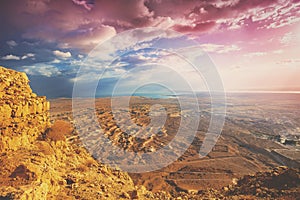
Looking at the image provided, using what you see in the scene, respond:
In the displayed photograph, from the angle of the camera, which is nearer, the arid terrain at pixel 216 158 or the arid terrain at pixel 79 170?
the arid terrain at pixel 79 170

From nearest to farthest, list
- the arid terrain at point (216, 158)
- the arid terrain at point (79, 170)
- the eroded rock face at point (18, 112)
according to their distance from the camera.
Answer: the arid terrain at point (79, 170)
the eroded rock face at point (18, 112)
the arid terrain at point (216, 158)

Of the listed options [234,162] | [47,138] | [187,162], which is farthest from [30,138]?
[234,162]

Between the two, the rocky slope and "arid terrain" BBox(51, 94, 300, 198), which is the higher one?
the rocky slope

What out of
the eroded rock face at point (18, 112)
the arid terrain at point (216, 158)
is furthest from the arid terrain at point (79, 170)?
the arid terrain at point (216, 158)

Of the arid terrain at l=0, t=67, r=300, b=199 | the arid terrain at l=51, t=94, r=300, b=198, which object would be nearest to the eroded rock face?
the arid terrain at l=0, t=67, r=300, b=199

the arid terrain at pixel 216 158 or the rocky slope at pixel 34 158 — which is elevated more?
the rocky slope at pixel 34 158

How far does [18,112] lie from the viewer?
9.27m

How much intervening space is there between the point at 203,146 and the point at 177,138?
5272 millimetres

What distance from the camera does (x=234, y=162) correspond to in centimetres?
2583

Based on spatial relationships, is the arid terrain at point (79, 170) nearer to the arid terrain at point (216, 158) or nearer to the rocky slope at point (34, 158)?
the rocky slope at point (34, 158)

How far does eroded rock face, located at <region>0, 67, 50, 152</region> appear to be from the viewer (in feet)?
28.1

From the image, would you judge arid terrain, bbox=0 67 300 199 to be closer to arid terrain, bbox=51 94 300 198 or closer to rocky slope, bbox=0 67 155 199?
rocky slope, bbox=0 67 155 199

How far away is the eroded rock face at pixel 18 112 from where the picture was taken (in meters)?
8.56

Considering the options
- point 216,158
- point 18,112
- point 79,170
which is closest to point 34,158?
point 18,112
